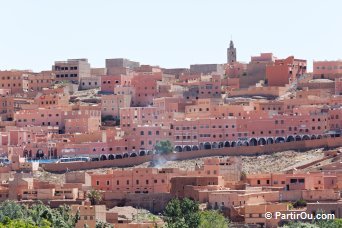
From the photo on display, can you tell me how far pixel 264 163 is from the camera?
6831 cm

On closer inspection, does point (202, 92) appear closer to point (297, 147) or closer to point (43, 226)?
point (297, 147)

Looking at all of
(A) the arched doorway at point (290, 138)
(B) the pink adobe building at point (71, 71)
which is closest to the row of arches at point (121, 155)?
(A) the arched doorway at point (290, 138)

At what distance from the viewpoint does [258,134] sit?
72.3m

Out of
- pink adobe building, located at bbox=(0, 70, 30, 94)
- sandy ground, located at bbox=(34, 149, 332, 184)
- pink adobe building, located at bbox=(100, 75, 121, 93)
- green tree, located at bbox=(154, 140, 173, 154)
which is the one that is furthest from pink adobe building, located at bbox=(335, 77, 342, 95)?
pink adobe building, located at bbox=(0, 70, 30, 94)

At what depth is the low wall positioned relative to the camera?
2736 inches

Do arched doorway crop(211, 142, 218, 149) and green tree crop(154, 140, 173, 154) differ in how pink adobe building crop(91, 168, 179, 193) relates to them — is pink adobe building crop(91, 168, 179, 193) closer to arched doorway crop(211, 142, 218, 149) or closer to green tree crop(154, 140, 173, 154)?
green tree crop(154, 140, 173, 154)

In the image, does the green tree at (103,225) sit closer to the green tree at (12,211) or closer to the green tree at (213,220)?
the green tree at (12,211)

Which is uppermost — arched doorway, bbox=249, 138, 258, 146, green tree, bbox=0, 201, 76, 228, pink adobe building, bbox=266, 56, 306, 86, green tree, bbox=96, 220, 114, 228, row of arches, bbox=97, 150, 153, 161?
pink adobe building, bbox=266, 56, 306, 86

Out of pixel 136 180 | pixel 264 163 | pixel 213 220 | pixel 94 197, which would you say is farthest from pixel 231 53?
pixel 213 220

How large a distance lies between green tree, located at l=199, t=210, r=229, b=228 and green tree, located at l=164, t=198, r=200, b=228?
0.91ft

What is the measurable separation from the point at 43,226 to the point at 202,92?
3116 cm

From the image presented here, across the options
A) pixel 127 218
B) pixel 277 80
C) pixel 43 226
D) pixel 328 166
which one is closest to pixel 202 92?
pixel 277 80

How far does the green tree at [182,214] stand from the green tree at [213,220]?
10.9 inches

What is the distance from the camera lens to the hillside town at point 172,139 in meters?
59.6
